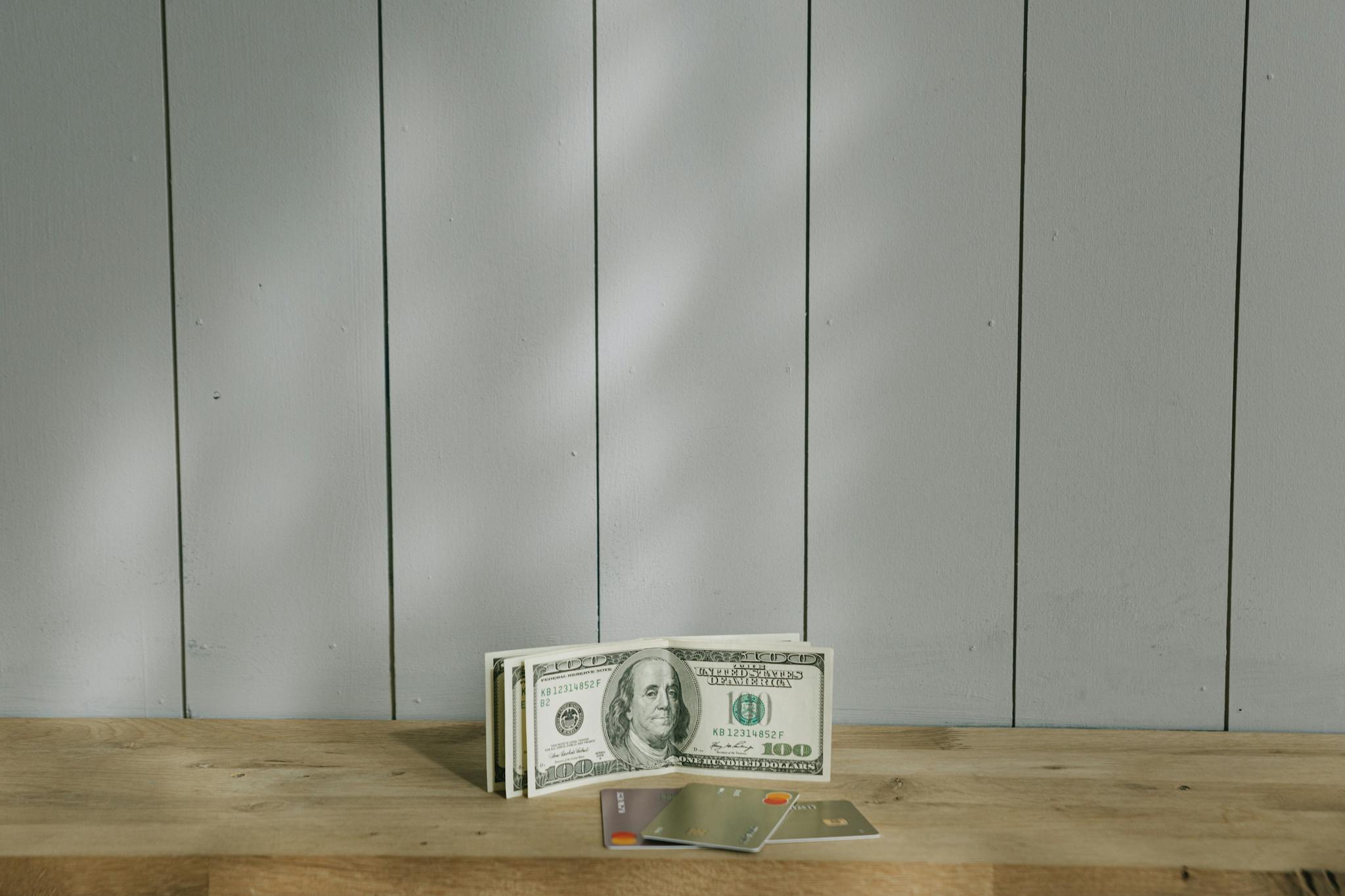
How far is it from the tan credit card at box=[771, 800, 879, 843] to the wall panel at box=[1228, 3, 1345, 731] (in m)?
0.65

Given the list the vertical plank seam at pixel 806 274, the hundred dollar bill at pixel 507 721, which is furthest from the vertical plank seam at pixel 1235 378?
the hundred dollar bill at pixel 507 721

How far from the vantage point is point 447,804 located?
1.09 m

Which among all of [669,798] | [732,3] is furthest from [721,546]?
[732,3]

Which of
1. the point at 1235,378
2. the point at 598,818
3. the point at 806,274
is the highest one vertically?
the point at 806,274

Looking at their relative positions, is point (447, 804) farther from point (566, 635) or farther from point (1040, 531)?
point (1040, 531)

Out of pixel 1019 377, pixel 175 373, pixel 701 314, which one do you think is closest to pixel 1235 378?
pixel 1019 377

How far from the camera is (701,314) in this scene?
131 centimetres

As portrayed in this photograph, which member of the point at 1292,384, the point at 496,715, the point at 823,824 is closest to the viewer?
the point at 823,824

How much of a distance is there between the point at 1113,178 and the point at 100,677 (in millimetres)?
1615

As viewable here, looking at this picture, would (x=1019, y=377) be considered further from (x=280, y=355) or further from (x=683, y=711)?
(x=280, y=355)

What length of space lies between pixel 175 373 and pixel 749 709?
934mm

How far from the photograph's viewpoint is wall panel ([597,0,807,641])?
4.21 feet

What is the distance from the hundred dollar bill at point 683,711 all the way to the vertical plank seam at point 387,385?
32cm

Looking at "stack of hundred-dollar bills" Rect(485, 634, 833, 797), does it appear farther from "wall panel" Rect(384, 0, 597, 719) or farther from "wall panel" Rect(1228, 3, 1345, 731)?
"wall panel" Rect(1228, 3, 1345, 731)
